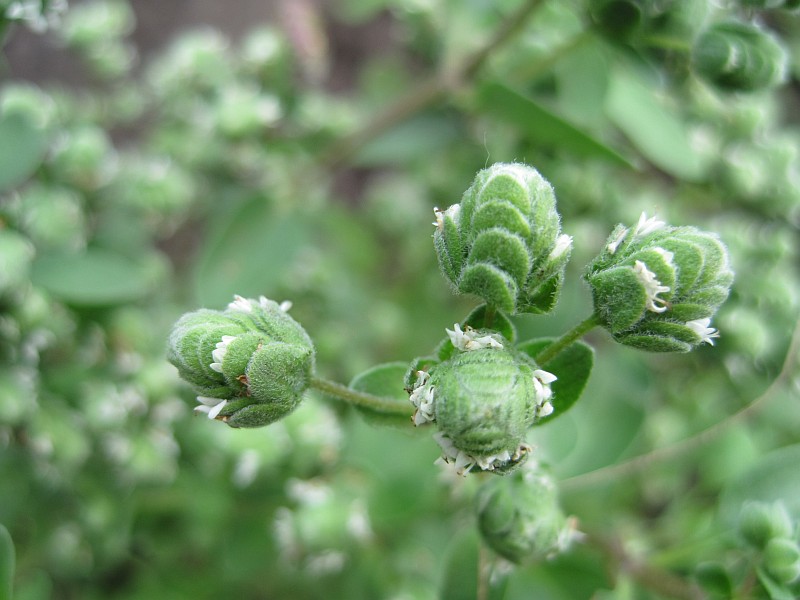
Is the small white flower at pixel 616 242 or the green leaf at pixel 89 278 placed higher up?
the small white flower at pixel 616 242

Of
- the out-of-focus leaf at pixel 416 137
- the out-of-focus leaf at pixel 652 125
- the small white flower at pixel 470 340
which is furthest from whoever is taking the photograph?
the out-of-focus leaf at pixel 416 137

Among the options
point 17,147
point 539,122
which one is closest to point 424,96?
point 539,122

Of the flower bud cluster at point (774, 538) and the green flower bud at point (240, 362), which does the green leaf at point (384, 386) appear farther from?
the flower bud cluster at point (774, 538)

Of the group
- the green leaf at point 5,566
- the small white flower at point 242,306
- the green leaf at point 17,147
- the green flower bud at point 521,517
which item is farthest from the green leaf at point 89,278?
the green flower bud at point 521,517

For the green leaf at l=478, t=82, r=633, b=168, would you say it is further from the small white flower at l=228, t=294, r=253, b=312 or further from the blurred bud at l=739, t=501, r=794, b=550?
the small white flower at l=228, t=294, r=253, b=312

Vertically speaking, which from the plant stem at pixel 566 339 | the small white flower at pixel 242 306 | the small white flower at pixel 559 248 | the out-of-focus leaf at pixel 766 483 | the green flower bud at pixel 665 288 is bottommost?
the out-of-focus leaf at pixel 766 483

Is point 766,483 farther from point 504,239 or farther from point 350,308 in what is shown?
point 350,308

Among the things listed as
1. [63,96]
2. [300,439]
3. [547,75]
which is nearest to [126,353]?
[300,439]

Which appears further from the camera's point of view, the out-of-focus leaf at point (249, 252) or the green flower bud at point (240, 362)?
the out-of-focus leaf at point (249, 252)
